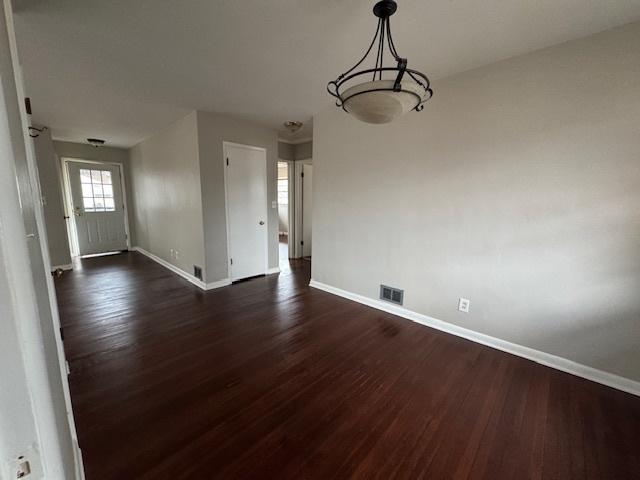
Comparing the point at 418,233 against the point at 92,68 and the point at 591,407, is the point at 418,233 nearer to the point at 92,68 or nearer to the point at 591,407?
the point at 591,407

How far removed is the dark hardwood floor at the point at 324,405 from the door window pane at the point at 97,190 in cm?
384

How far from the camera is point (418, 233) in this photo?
8.87 feet

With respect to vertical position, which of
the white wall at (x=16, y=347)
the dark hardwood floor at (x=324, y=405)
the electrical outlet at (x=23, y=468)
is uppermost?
the white wall at (x=16, y=347)

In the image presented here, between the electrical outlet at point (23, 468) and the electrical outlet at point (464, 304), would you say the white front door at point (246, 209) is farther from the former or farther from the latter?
the electrical outlet at point (23, 468)

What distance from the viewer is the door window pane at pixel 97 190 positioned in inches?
216

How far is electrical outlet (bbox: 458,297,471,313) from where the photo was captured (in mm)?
2468

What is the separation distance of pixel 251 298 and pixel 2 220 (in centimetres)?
320

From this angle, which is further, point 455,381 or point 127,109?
point 127,109

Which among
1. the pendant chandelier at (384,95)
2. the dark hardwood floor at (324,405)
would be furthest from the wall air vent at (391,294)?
the pendant chandelier at (384,95)

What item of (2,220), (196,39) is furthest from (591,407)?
(196,39)

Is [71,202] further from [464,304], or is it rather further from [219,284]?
[464,304]

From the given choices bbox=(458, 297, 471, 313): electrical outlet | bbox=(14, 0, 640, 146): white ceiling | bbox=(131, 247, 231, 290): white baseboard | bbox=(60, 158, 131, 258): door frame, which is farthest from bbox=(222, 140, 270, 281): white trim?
bbox=(60, 158, 131, 258): door frame

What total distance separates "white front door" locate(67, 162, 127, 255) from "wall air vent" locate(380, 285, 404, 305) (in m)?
6.06

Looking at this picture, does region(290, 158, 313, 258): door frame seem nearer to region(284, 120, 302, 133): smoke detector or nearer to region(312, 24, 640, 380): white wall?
region(284, 120, 302, 133): smoke detector
